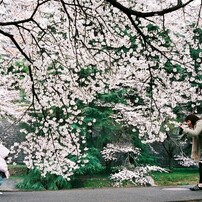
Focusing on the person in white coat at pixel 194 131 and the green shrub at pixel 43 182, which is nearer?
the person in white coat at pixel 194 131

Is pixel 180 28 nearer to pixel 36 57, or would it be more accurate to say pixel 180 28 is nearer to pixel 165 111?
pixel 165 111

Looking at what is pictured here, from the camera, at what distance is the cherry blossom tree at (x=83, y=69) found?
9.89 metres

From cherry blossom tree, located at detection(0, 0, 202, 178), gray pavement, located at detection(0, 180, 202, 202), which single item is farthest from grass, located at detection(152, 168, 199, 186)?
gray pavement, located at detection(0, 180, 202, 202)

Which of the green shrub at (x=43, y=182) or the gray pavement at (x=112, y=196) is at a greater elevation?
the gray pavement at (x=112, y=196)

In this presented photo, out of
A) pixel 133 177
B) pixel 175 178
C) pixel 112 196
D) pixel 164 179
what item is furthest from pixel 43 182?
pixel 112 196

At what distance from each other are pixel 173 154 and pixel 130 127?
5.40 metres

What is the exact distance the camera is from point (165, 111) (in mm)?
15984

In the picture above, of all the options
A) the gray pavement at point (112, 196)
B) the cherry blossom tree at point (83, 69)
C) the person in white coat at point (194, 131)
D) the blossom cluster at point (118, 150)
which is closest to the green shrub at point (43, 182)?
the cherry blossom tree at point (83, 69)

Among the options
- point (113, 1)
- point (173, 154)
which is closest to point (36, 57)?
point (113, 1)

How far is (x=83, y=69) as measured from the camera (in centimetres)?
1447

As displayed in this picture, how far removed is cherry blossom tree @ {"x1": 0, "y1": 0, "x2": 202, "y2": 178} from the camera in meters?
9.89

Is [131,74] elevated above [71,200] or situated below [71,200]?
above

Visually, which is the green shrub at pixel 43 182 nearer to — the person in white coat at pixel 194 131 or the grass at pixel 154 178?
the grass at pixel 154 178

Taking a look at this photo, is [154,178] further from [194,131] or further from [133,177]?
[194,131]
